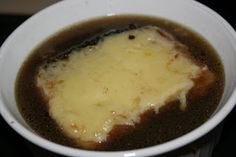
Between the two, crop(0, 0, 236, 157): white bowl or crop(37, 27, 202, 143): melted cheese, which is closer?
crop(0, 0, 236, 157): white bowl

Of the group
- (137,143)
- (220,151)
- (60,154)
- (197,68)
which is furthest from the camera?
(220,151)

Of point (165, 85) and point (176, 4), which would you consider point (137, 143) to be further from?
point (176, 4)

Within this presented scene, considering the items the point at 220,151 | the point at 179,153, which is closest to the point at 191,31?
the point at 220,151

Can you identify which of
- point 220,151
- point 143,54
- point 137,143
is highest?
point 143,54

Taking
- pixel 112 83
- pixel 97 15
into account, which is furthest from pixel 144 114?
pixel 97 15
